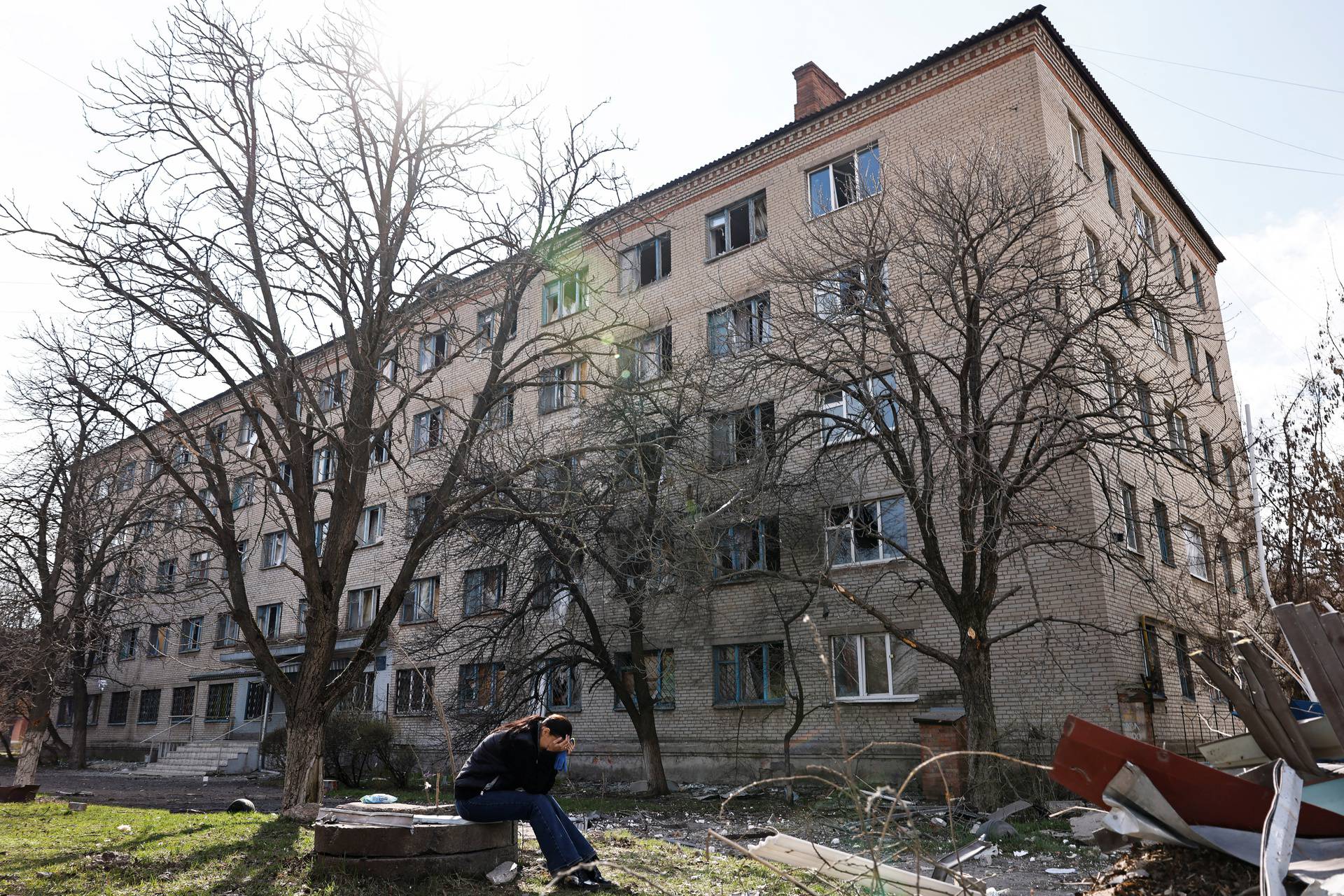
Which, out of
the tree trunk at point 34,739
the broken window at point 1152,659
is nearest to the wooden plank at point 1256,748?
the broken window at point 1152,659

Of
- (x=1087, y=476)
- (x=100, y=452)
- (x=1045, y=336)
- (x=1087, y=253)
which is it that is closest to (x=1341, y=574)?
(x=1087, y=476)

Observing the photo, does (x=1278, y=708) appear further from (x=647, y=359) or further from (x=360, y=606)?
(x=360, y=606)

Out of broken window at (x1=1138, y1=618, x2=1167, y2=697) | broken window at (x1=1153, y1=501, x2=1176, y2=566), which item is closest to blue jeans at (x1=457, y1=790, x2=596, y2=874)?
broken window at (x1=1138, y1=618, x2=1167, y2=697)

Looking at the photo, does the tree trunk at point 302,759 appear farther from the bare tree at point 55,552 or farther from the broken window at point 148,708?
the broken window at point 148,708

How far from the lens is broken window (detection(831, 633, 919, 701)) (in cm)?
1691

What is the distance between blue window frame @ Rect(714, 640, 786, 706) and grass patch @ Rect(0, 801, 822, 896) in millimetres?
9602

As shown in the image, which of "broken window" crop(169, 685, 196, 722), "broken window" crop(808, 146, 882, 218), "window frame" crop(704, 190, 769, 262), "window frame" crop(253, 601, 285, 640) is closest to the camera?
"broken window" crop(808, 146, 882, 218)

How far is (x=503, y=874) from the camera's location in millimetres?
6449

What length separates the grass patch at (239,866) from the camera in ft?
20.2

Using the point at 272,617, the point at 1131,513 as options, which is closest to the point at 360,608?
the point at 272,617

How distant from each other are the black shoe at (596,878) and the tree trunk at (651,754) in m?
10.7

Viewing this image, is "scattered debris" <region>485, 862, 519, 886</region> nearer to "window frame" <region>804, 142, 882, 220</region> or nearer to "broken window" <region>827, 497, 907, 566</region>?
"broken window" <region>827, 497, 907, 566</region>

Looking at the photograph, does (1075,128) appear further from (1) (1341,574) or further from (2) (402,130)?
(2) (402,130)

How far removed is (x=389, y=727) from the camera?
20.7m
